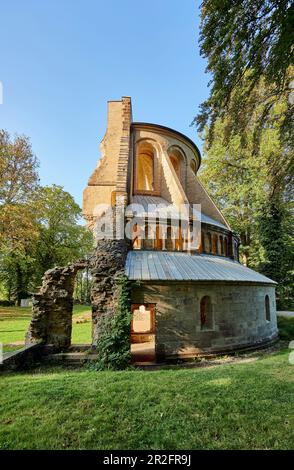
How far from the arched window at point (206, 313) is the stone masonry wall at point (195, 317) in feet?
0.56

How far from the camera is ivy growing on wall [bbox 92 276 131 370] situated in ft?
28.1

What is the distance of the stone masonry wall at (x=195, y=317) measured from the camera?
33.2 feet

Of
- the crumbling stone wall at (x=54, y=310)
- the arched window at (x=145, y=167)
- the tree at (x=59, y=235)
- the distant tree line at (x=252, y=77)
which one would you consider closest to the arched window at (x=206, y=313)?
the distant tree line at (x=252, y=77)

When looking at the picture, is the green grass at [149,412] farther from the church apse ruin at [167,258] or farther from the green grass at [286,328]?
the green grass at [286,328]

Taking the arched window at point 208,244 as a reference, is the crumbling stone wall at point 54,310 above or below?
below

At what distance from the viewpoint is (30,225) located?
2011 centimetres

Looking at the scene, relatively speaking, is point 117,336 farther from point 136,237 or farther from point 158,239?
point 158,239

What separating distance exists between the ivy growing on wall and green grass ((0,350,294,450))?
6.16 feet

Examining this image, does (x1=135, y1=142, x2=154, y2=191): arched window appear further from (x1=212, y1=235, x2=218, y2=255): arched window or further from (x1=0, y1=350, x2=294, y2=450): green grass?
(x1=0, y1=350, x2=294, y2=450): green grass

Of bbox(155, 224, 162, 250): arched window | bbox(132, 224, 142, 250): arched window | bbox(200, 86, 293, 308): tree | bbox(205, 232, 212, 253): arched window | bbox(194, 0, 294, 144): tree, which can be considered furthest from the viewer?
bbox(200, 86, 293, 308): tree

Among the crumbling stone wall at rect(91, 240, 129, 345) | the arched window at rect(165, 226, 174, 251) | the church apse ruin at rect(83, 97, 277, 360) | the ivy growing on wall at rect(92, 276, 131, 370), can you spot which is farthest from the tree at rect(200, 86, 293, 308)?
the ivy growing on wall at rect(92, 276, 131, 370)

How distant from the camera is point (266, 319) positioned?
14.5 metres

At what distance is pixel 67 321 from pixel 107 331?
7.87 ft

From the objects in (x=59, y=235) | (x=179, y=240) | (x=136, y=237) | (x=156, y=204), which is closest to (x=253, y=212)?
(x=156, y=204)
